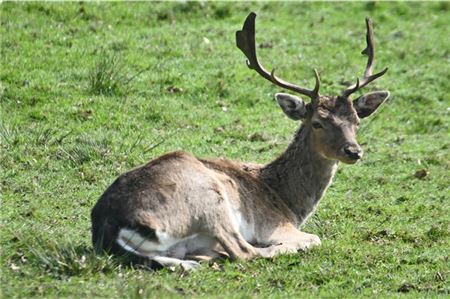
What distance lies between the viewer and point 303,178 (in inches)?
377

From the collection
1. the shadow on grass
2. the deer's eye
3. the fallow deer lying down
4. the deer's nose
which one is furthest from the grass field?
the deer's eye

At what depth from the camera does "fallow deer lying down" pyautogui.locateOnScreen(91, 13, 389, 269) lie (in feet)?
25.9

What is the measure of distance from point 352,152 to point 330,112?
20.3 inches

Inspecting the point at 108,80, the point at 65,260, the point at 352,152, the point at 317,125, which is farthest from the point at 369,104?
the point at 108,80

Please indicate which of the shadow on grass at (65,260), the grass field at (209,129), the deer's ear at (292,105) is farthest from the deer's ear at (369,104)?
the shadow on grass at (65,260)

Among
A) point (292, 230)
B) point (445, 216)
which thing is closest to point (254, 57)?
point (292, 230)

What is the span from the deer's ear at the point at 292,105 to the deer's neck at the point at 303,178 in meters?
0.14

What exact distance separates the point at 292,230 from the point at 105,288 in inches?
94.6

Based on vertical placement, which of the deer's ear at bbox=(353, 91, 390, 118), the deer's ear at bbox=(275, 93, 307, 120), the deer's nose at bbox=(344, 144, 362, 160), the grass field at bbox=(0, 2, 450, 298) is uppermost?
the deer's ear at bbox=(275, 93, 307, 120)

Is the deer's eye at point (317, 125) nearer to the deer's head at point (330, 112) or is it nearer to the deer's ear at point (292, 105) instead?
the deer's head at point (330, 112)

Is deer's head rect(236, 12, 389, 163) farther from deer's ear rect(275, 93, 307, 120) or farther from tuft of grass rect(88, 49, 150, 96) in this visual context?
tuft of grass rect(88, 49, 150, 96)

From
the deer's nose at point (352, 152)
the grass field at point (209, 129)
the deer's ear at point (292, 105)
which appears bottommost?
the grass field at point (209, 129)

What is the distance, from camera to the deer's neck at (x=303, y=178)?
9539 mm

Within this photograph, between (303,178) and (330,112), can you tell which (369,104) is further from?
(303,178)
